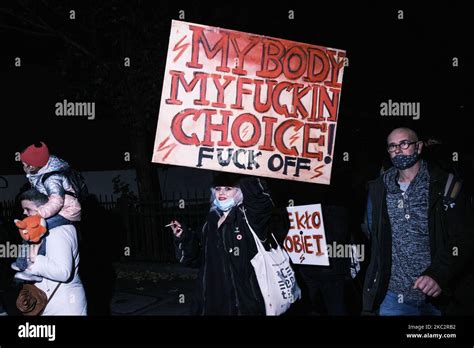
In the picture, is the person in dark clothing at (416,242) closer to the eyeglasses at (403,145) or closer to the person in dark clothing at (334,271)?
the eyeglasses at (403,145)

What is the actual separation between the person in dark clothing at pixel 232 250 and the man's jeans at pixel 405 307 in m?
1.03

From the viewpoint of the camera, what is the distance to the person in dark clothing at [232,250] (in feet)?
10.7

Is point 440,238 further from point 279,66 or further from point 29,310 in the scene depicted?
point 29,310

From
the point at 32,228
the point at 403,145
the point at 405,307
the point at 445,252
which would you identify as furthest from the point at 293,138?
the point at 32,228

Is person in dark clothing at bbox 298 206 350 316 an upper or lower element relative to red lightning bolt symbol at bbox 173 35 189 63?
lower

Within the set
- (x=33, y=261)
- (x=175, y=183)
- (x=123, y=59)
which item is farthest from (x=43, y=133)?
(x=33, y=261)

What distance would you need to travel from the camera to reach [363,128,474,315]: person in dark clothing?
3.10 metres

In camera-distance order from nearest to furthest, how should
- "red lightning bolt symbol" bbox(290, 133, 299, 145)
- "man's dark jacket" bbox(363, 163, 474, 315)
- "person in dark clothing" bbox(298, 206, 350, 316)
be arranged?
"man's dark jacket" bbox(363, 163, 474, 315), "red lightning bolt symbol" bbox(290, 133, 299, 145), "person in dark clothing" bbox(298, 206, 350, 316)

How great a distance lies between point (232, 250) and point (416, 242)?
1422 millimetres

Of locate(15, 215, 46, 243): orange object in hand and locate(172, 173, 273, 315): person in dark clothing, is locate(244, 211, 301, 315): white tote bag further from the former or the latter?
locate(15, 215, 46, 243): orange object in hand

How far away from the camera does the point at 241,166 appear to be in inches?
137

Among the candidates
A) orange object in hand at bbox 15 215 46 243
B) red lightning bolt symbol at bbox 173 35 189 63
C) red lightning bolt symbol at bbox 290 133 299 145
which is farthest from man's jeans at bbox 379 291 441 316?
orange object in hand at bbox 15 215 46 243

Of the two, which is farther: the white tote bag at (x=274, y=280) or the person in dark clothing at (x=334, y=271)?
the person in dark clothing at (x=334, y=271)

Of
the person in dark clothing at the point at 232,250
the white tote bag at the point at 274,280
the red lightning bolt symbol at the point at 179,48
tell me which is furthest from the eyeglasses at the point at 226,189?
the red lightning bolt symbol at the point at 179,48
